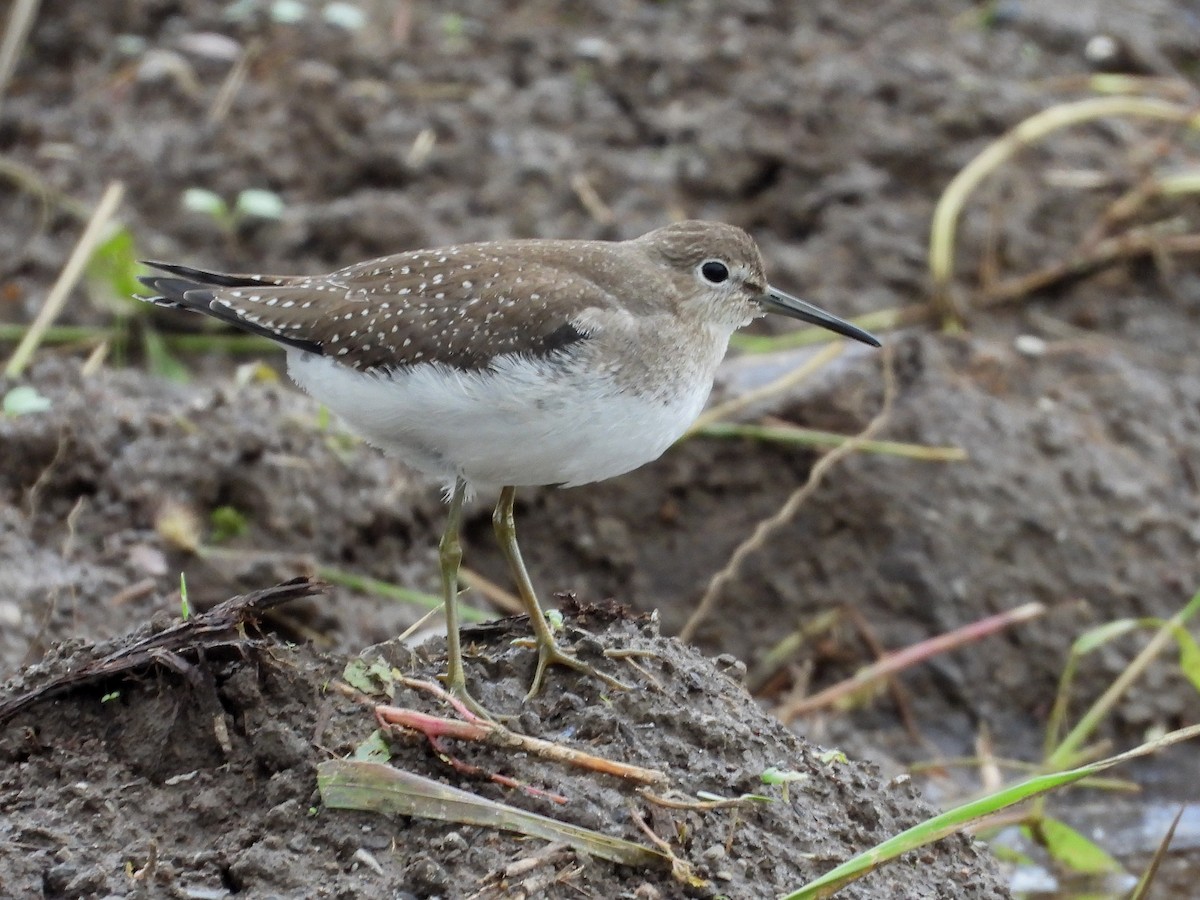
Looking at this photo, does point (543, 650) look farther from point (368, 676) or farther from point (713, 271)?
point (713, 271)

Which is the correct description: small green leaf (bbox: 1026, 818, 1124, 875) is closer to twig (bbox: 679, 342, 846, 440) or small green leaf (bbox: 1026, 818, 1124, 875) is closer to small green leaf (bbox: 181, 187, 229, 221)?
twig (bbox: 679, 342, 846, 440)

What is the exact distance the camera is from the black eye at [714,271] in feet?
16.6

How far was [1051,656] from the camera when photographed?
716 cm

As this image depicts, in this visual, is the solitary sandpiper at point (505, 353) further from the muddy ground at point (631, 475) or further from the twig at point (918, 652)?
the twig at point (918, 652)

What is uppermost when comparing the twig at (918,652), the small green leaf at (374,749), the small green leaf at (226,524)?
the small green leaf at (374,749)

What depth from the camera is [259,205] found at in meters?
8.20

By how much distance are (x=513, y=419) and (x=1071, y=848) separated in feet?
9.49

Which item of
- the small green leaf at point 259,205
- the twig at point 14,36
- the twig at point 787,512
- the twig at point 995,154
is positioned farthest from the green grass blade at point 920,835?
the twig at point 14,36

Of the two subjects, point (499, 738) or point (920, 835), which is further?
point (499, 738)

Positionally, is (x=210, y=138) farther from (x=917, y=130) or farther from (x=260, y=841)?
(x=260, y=841)

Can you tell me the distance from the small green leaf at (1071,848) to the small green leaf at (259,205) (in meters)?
4.85

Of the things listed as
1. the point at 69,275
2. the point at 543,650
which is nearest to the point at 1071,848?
the point at 543,650

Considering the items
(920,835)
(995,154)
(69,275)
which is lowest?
(69,275)

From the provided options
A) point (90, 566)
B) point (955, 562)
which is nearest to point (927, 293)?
point (955, 562)
